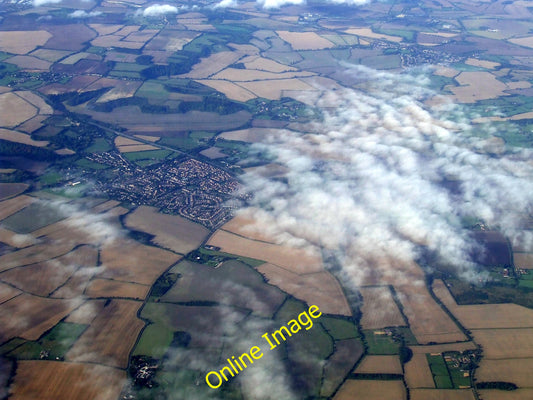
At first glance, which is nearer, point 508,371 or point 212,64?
point 508,371

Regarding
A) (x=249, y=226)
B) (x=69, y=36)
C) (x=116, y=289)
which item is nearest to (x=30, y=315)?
A: (x=116, y=289)

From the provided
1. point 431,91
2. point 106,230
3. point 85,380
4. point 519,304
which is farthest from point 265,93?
point 85,380

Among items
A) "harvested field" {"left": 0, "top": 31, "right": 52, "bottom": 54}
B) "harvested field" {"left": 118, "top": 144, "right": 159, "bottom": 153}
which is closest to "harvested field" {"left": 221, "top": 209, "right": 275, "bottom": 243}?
"harvested field" {"left": 118, "top": 144, "right": 159, "bottom": 153}

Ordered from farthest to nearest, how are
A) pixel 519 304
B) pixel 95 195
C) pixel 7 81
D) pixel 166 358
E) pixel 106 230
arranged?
pixel 7 81
pixel 95 195
pixel 106 230
pixel 519 304
pixel 166 358

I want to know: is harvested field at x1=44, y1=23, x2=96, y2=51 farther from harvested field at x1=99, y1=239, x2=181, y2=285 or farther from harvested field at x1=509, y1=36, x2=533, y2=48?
harvested field at x1=509, y1=36, x2=533, y2=48

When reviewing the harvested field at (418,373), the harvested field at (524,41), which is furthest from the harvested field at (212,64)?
the harvested field at (418,373)

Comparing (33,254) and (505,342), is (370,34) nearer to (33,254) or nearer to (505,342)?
(505,342)

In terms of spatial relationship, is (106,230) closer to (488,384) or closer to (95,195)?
(95,195)
